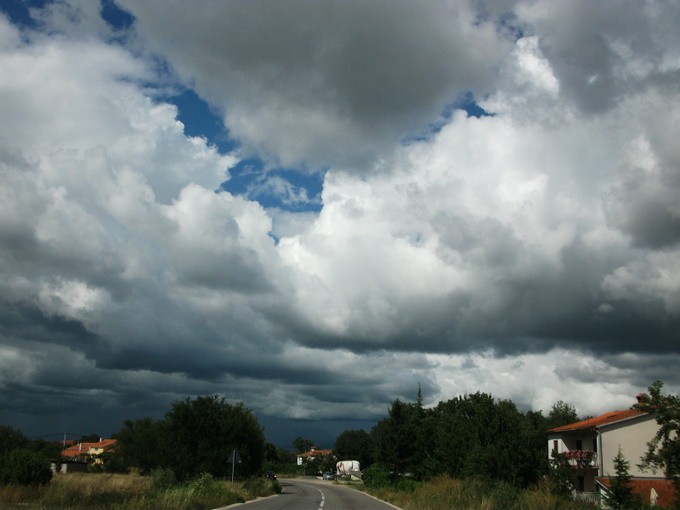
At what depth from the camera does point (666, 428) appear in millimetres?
18078

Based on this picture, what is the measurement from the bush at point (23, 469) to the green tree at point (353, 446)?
111873 mm

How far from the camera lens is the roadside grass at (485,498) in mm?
23844

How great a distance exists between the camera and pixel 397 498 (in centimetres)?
3488

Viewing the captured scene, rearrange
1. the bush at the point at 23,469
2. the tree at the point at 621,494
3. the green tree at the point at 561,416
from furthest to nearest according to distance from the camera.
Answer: the green tree at the point at 561,416, the bush at the point at 23,469, the tree at the point at 621,494

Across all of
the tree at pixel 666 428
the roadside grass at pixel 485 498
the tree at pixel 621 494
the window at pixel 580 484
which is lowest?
the window at pixel 580 484

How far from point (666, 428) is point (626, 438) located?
1146 inches

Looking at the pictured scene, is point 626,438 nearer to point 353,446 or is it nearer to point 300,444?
point 353,446

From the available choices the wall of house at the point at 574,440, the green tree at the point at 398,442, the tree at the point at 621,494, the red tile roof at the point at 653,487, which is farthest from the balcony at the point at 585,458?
the tree at the point at 621,494

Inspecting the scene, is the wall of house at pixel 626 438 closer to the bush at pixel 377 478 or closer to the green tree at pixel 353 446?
the bush at pixel 377 478

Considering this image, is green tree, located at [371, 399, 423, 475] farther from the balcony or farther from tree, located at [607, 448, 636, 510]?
tree, located at [607, 448, 636, 510]

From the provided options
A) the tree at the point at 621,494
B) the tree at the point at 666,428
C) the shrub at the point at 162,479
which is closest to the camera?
the tree at the point at 666,428

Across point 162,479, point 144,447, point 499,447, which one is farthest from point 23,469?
point 144,447

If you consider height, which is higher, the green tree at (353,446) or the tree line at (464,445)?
the tree line at (464,445)

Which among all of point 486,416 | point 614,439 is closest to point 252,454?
point 486,416
